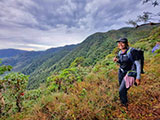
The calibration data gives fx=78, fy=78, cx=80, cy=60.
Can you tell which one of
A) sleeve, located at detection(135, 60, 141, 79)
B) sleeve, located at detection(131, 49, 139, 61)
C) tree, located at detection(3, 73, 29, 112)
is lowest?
tree, located at detection(3, 73, 29, 112)

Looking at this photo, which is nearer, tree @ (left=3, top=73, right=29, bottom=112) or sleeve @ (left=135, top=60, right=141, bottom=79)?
sleeve @ (left=135, top=60, right=141, bottom=79)

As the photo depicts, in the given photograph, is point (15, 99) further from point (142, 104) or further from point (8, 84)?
point (142, 104)

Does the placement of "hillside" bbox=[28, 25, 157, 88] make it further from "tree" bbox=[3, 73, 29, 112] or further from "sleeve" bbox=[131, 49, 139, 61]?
"sleeve" bbox=[131, 49, 139, 61]

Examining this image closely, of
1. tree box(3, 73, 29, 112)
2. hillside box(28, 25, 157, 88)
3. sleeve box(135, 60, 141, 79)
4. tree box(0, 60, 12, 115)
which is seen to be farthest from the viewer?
hillside box(28, 25, 157, 88)

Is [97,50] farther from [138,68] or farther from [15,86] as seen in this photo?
[138,68]

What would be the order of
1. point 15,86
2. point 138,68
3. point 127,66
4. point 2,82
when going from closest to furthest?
point 138,68 < point 127,66 < point 2,82 < point 15,86

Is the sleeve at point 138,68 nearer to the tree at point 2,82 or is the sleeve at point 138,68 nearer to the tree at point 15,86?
the tree at point 15,86

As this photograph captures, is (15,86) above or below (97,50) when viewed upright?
below

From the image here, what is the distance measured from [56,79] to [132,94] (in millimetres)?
3799

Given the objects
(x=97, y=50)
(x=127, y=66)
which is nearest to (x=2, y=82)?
(x=127, y=66)

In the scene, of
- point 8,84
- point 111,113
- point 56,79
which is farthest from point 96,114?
point 8,84

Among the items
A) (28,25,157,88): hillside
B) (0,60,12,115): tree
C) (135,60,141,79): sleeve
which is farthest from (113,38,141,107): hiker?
(28,25,157,88): hillside

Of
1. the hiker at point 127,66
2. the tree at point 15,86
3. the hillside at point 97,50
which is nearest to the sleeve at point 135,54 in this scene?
the hiker at point 127,66

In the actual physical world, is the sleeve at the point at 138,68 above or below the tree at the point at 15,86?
above
